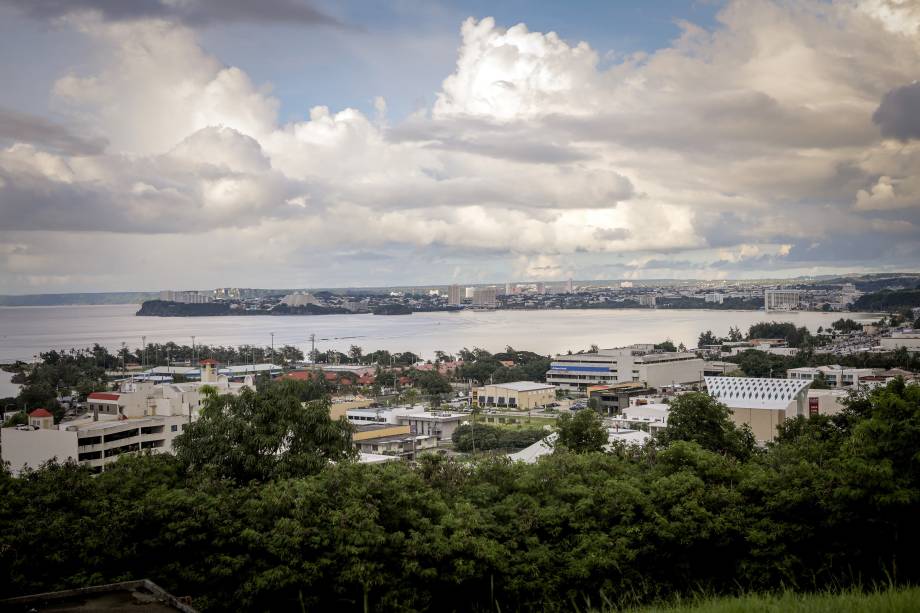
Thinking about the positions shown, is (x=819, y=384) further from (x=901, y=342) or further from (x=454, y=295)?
(x=454, y=295)

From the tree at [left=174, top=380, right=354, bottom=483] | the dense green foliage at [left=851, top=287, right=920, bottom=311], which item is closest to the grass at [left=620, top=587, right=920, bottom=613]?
the tree at [left=174, top=380, right=354, bottom=483]

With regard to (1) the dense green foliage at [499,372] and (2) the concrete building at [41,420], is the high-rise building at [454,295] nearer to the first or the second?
(1) the dense green foliage at [499,372]

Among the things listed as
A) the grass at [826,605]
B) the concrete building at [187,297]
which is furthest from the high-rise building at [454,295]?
the grass at [826,605]

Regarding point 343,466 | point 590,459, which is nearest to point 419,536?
point 343,466

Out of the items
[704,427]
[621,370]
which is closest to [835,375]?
[621,370]

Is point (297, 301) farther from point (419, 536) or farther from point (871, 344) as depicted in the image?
point (419, 536)

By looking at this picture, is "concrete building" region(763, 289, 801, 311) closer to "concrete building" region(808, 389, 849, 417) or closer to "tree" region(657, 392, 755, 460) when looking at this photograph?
"concrete building" region(808, 389, 849, 417)
